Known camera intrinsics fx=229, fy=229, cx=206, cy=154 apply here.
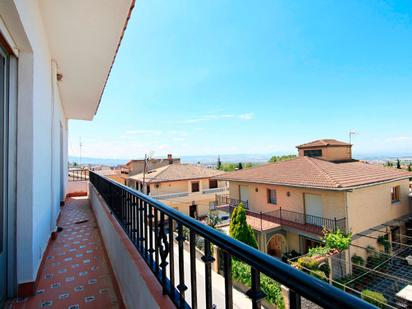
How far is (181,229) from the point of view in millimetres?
1078

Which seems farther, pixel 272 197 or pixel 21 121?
pixel 272 197

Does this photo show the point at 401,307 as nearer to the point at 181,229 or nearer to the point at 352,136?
the point at 181,229

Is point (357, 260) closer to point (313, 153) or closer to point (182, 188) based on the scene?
point (313, 153)

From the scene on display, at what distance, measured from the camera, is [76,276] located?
2.33 metres

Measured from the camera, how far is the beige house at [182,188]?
16531mm

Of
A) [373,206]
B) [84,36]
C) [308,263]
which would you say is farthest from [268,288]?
[373,206]

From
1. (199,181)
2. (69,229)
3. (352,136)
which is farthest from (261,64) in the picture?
(69,229)

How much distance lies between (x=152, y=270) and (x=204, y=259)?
70cm

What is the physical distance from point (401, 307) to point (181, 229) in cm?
780

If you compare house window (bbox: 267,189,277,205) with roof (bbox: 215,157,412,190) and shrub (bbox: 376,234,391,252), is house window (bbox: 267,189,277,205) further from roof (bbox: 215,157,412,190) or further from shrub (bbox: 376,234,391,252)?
shrub (bbox: 376,234,391,252)

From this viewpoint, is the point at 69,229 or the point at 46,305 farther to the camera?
the point at 69,229

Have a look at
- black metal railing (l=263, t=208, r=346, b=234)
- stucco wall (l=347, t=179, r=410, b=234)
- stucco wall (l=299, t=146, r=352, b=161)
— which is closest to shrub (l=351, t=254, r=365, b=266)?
stucco wall (l=347, t=179, r=410, b=234)

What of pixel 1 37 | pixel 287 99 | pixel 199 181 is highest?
pixel 287 99

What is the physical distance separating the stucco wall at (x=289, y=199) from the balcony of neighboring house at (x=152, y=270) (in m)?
8.62
